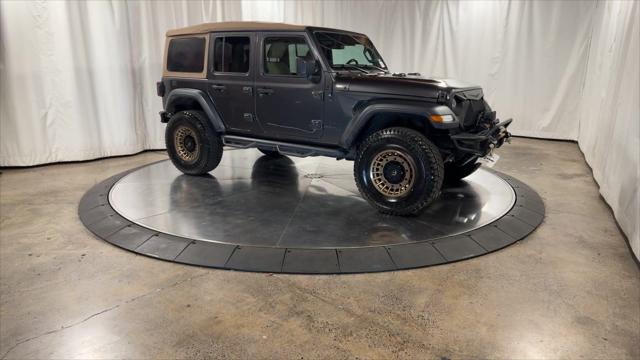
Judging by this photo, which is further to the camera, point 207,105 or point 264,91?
point 207,105

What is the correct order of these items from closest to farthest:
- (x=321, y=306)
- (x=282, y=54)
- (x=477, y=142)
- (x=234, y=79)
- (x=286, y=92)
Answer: (x=321, y=306) → (x=477, y=142) → (x=286, y=92) → (x=282, y=54) → (x=234, y=79)

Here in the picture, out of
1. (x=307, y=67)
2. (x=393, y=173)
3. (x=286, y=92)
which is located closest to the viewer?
(x=393, y=173)

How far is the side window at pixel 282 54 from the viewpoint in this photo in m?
4.40

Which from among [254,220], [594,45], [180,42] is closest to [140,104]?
[180,42]

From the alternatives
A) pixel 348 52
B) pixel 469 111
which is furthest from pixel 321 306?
Result: pixel 348 52

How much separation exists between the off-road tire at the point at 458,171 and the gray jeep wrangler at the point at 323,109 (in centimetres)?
2

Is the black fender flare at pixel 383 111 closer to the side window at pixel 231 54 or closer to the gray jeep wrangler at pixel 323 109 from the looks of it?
the gray jeep wrangler at pixel 323 109

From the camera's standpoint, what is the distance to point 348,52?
15.2ft

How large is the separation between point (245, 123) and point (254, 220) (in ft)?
4.72

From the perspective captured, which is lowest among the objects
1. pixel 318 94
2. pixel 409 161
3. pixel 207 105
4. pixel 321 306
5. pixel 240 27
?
pixel 321 306

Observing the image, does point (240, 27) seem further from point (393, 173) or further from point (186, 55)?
point (393, 173)

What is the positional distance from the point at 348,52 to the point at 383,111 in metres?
1.15

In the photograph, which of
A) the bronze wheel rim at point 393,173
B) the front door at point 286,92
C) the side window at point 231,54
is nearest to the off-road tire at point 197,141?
the side window at point 231,54

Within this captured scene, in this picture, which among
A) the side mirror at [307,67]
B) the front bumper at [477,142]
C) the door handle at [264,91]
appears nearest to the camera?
the front bumper at [477,142]
